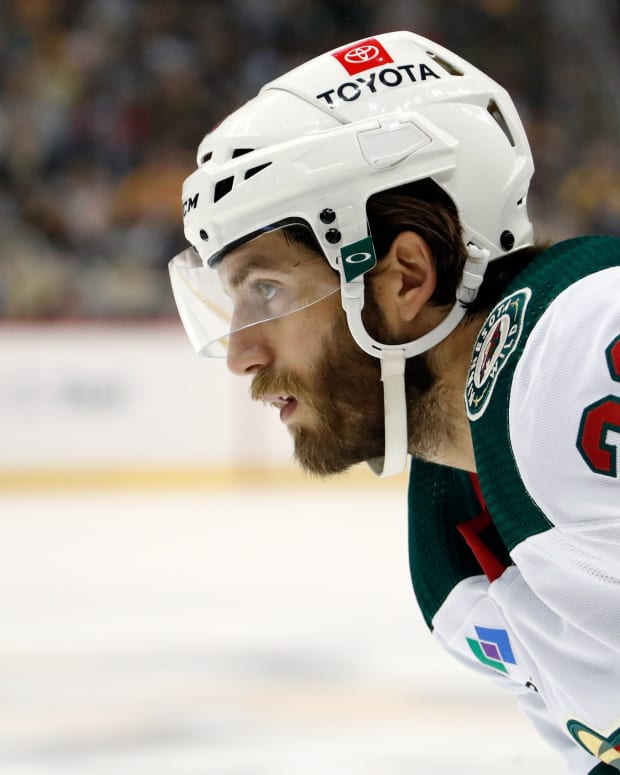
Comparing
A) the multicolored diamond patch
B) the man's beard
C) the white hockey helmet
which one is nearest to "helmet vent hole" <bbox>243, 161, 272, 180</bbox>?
the white hockey helmet

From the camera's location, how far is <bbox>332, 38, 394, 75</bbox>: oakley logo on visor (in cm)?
157

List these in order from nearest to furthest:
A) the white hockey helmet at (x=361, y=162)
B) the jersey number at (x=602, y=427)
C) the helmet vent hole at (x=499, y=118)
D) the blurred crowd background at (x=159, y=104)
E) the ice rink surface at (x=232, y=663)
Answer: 1. the jersey number at (x=602, y=427)
2. the white hockey helmet at (x=361, y=162)
3. the helmet vent hole at (x=499, y=118)
4. the ice rink surface at (x=232, y=663)
5. the blurred crowd background at (x=159, y=104)

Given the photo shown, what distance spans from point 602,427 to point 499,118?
2.11 ft

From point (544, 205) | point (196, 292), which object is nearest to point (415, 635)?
point (196, 292)

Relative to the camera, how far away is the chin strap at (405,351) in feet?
5.09

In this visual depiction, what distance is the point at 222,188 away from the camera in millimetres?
1564

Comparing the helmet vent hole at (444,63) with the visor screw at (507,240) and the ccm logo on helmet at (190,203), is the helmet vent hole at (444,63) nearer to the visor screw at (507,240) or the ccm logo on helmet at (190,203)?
the visor screw at (507,240)

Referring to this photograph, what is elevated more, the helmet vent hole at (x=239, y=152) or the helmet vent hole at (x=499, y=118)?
the helmet vent hole at (x=239, y=152)

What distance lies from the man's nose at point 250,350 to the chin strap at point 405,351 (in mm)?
153

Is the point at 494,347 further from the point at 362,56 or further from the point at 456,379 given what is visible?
the point at 362,56

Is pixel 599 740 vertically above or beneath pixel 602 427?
beneath

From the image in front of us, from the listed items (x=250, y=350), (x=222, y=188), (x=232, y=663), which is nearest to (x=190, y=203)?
(x=222, y=188)

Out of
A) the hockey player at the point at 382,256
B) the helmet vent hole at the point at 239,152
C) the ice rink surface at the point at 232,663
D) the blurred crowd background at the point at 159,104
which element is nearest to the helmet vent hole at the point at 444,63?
the hockey player at the point at 382,256

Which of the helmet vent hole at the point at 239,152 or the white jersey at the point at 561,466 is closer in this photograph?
the white jersey at the point at 561,466
